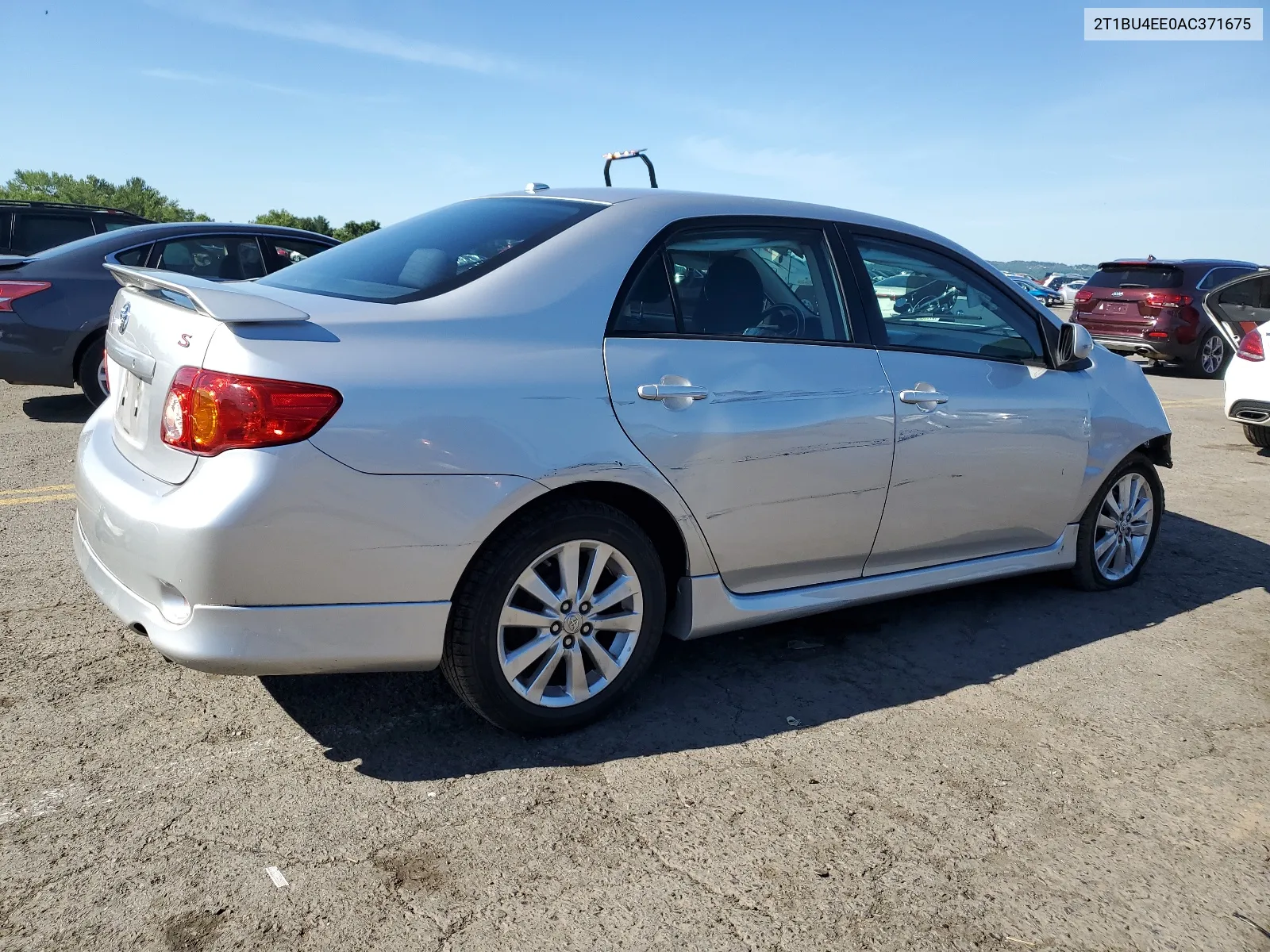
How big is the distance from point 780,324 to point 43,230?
10.1 metres

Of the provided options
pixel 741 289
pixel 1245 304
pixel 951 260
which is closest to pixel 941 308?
pixel 951 260

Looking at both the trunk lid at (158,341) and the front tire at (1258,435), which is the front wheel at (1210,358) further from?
the trunk lid at (158,341)

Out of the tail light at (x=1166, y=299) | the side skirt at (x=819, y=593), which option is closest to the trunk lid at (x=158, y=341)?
the side skirt at (x=819, y=593)

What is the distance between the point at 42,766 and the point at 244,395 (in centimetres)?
117

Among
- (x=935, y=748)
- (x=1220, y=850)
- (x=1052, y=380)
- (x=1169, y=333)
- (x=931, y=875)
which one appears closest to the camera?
(x=931, y=875)

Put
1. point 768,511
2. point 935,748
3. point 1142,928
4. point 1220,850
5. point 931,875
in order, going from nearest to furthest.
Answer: point 1142,928
point 931,875
point 1220,850
point 935,748
point 768,511

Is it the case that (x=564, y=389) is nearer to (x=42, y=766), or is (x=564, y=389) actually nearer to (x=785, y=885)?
(x=785, y=885)

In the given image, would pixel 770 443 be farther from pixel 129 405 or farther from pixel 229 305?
pixel 129 405

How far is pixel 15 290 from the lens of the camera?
24.3 ft

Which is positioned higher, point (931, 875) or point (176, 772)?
point (176, 772)

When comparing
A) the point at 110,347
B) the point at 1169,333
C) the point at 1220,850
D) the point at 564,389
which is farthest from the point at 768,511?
the point at 1169,333

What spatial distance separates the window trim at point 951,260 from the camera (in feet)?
12.4

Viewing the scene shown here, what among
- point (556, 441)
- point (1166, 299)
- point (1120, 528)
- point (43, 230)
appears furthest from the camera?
point (1166, 299)

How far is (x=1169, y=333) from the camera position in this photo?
15.0 metres
